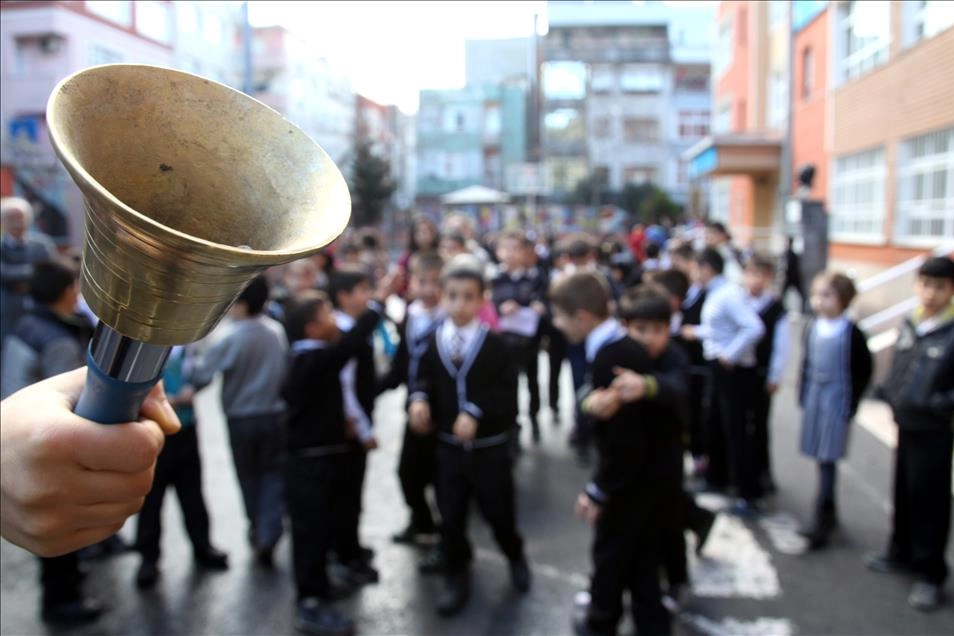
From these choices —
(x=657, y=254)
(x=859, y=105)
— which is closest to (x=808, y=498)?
(x=657, y=254)

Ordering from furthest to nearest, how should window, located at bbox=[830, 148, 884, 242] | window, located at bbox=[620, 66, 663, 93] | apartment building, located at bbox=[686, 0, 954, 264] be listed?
1. window, located at bbox=[620, 66, 663, 93]
2. window, located at bbox=[830, 148, 884, 242]
3. apartment building, located at bbox=[686, 0, 954, 264]

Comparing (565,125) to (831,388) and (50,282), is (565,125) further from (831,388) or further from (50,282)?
(50,282)

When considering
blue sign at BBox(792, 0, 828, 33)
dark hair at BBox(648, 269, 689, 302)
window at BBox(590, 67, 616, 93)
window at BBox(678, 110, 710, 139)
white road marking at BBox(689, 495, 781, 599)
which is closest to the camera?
blue sign at BBox(792, 0, 828, 33)

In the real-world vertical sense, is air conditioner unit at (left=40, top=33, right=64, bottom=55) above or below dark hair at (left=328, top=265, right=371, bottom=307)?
above

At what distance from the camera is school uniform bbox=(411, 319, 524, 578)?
3.56 metres

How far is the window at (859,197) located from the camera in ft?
43.4

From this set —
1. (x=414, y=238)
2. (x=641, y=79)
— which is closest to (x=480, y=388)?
(x=414, y=238)

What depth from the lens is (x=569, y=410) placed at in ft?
24.4

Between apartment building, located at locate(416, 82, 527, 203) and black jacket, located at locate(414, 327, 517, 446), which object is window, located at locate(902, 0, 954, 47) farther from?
apartment building, located at locate(416, 82, 527, 203)

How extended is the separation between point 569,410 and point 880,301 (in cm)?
497

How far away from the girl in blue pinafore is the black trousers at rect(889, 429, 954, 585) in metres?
0.55

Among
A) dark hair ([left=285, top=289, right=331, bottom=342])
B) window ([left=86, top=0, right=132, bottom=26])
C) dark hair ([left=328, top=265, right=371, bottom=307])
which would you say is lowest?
dark hair ([left=285, top=289, right=331, bottom=342])

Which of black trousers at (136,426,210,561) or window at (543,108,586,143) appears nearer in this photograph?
black trousers at (136,426,210,561)

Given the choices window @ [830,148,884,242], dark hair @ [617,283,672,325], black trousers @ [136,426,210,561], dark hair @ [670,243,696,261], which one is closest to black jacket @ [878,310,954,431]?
dark hair @ [617,283,672,325]
